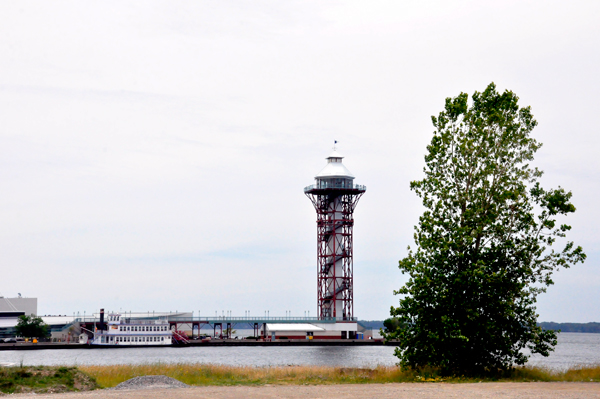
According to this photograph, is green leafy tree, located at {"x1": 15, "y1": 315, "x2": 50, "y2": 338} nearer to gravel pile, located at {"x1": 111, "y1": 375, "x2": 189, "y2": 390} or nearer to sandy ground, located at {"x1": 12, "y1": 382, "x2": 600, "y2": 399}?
gravel pile, located at {"x1": 111, "y1": 375, "x2": 189, "y2": 390}

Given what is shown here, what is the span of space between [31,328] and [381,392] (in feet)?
451

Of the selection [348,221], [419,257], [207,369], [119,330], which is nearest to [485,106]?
[419,257]

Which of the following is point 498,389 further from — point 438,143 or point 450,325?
point 438,143

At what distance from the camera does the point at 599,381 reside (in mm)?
35844

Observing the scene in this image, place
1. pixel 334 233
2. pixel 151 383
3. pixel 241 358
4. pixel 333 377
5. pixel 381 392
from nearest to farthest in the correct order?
pixel 381 392 < pixel 151 383 < pixel 333 377 < pixel 241 358 < pixel 334 233

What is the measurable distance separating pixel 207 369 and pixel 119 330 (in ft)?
317

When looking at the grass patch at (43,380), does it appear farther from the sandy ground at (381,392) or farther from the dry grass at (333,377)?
the sandy ground at (381,392)

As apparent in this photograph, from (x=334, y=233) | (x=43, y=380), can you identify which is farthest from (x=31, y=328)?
(x=43, y=380)

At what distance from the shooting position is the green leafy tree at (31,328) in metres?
152

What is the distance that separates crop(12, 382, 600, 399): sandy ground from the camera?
94.8 ft

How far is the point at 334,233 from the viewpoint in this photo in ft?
452

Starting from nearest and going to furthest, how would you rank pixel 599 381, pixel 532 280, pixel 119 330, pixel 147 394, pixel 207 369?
pixel 147 394 → pixel 599 381 → pixel 532 280 → pixel 207 369 → pixel 119 330

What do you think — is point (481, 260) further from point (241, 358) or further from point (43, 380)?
point (241, 358)

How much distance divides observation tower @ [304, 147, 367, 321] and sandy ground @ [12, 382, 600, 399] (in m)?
105
